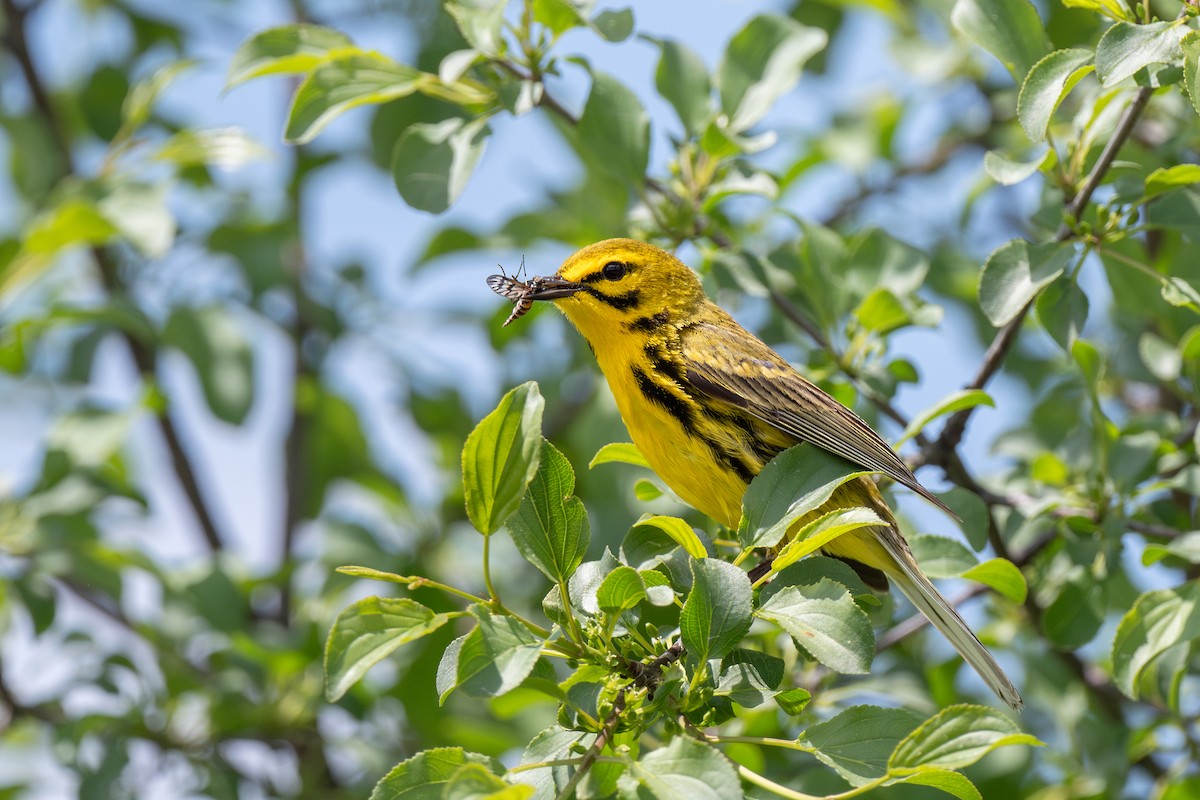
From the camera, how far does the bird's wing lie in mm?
3473

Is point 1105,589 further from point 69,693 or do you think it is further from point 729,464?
point 69,693

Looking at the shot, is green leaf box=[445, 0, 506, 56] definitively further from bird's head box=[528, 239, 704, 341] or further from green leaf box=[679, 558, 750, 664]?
green leaf box=[679, 558, 750, 664]

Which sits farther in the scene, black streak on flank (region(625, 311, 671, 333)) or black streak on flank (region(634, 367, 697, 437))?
black streak on flank (region(625, 311, 671, 333))

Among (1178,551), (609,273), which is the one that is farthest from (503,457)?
(1178,551)

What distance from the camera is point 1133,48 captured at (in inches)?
107

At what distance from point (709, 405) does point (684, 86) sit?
949 millimetres

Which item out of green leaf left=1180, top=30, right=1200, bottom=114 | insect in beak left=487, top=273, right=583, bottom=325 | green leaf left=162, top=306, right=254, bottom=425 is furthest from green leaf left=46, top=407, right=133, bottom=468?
green leaf left=1180, top=30, right=1200, bottom=114

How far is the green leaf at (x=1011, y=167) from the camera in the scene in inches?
124

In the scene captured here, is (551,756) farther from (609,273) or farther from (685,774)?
(609,273)

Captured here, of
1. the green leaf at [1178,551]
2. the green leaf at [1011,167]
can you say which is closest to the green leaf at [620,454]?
the green leaf at [1011,167]

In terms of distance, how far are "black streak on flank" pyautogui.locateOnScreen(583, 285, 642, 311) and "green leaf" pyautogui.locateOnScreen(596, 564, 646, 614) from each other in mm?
1703

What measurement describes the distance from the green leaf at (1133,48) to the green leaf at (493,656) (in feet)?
5.43

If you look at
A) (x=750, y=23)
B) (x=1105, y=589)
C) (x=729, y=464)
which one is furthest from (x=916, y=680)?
(x=750, y=23)

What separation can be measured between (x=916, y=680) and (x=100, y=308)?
3306 mm
